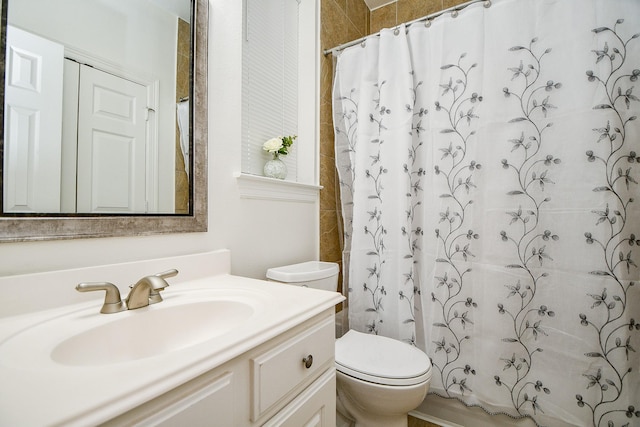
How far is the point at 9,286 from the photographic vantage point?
2.12 ft

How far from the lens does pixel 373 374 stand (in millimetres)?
1077

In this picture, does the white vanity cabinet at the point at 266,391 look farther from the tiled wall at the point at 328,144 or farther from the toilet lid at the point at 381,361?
the tiled wall at the point at 328,144

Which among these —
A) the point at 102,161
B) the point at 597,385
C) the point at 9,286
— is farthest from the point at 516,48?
the point at 9,286

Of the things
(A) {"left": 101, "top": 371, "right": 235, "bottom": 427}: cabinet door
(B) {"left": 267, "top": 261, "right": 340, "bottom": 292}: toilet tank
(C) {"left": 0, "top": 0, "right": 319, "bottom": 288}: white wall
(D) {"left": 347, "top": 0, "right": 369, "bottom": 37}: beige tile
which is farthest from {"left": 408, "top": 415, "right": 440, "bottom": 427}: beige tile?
(D) {"left": 347, "top": 0, "right": 369, "bottom": 37}: beige tile

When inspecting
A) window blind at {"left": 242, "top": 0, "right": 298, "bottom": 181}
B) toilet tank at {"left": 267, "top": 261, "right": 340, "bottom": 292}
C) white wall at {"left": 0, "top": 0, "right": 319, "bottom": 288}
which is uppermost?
window blind at {"left": 242, "top": 0, "right": 298, "bottom": 181}

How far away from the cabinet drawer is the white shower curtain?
0.55m

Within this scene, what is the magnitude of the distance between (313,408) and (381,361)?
20.3 inches

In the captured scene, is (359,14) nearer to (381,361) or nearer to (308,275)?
(308,275)

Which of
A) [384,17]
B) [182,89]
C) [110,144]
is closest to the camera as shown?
[110,144]

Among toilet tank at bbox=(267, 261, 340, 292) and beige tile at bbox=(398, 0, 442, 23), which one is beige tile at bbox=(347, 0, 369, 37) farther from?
toilet tank at bbox=(267, 261, 340, 292)

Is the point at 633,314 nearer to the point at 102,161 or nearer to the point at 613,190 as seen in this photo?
the point at 613,190

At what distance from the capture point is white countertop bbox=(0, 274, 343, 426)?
347 millimetres

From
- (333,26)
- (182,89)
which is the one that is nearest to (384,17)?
(333,26)

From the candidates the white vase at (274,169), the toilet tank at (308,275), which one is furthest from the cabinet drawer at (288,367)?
the white vase at (274,169)
